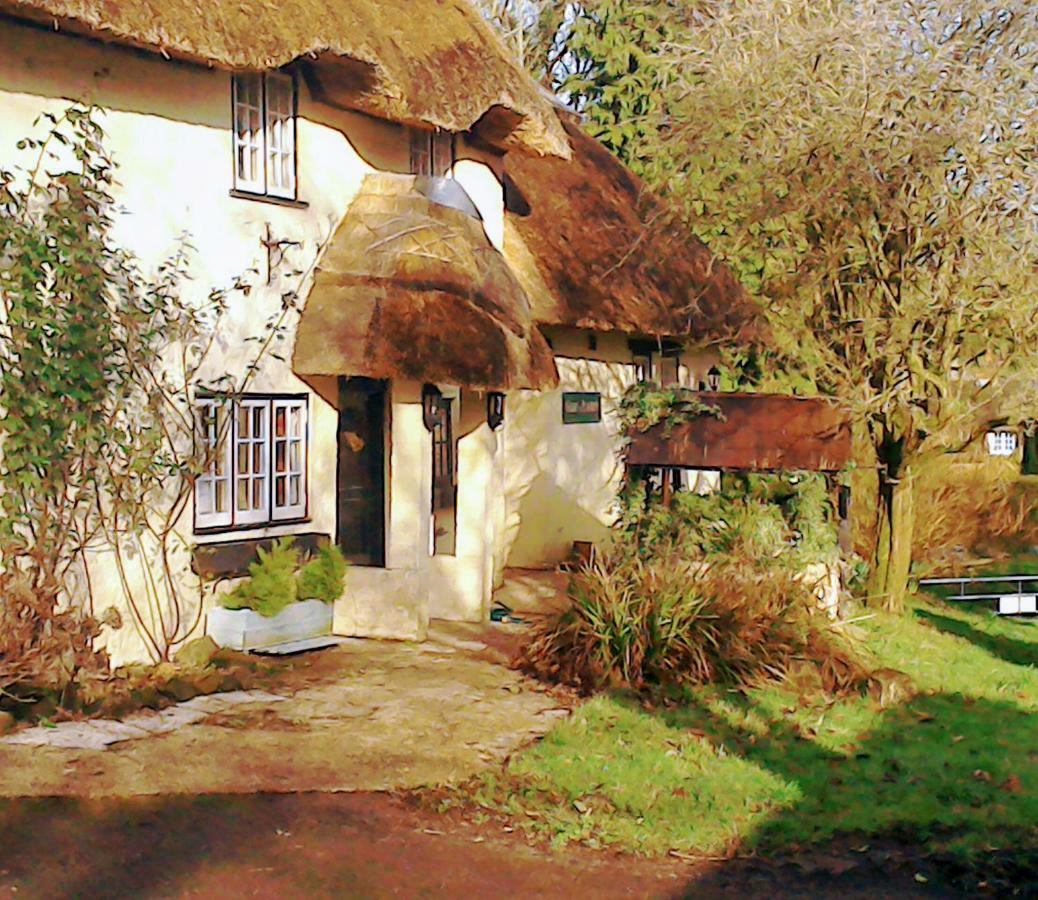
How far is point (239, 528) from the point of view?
1057 cm

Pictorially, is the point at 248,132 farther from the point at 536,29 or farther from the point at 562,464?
the point at 536,29

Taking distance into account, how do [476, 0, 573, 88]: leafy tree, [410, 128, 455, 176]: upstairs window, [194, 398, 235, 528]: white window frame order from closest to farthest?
[194, 398, 235, 528]: white window frame
[410, 128, 455, 176]: upstairs window
[476, 0, 573, 88]: leafy tree

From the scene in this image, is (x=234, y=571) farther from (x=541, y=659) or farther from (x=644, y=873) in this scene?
(x=644, y=873)

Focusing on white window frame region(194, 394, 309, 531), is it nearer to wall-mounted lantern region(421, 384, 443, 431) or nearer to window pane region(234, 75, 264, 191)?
wall-mounted lantern region(421, 384, 443, 431)

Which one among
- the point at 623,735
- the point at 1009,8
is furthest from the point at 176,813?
the point at 1009,8

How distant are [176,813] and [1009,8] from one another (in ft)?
31.1

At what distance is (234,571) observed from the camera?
1041cm

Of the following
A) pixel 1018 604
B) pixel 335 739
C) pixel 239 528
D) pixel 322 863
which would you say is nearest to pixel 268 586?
pixel 239 528

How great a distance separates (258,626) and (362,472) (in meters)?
2.09

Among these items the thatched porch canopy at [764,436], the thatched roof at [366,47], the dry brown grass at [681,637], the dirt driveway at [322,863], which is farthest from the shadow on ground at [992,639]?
the dirt driveway at [322,863]

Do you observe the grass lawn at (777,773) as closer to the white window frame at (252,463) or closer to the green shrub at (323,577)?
the green shrub at (323,577)

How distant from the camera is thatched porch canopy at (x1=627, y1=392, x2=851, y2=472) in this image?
12.8 meters

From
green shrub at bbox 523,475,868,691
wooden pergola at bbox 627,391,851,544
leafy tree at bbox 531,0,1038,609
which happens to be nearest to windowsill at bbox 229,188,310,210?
green shrub at bbox 523,475,868,691

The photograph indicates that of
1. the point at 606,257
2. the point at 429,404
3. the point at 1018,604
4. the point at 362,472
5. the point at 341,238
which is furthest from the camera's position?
the point at 606,257
